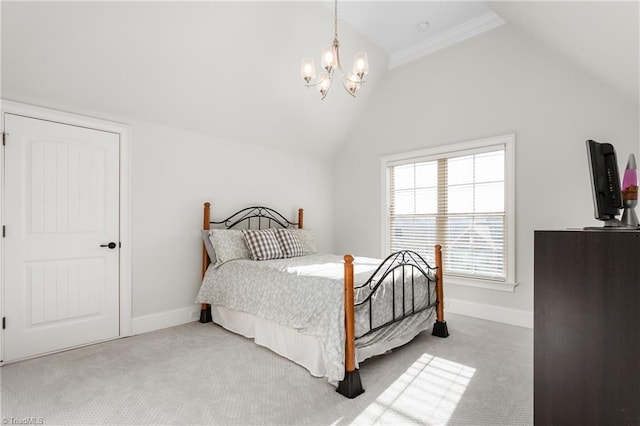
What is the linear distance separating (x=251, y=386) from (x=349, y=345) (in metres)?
0.75

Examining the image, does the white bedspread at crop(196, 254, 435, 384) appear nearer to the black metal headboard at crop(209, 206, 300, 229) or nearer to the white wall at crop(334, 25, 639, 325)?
the black metal headboard at crop(209, 206, 300, 229)

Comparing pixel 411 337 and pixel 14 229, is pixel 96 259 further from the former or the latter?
pixel 411 337

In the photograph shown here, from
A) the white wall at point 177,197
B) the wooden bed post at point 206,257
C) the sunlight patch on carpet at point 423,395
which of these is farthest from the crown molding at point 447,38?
the sunlight patch on carpet at point 423,395

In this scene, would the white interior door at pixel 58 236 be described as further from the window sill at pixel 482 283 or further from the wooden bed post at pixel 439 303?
the window sill at pixel 482 283

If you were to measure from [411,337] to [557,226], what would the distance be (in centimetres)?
192

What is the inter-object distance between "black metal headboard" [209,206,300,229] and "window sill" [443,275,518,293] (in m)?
2.21

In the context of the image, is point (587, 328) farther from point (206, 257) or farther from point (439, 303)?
point (206, 257)

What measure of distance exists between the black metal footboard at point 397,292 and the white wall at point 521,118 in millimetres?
1157

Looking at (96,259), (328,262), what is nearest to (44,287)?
(96,259)

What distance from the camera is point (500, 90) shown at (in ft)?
12.2

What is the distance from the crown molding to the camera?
3676 mm

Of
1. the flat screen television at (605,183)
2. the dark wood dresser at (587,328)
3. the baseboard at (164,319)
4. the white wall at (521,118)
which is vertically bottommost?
the baseboard at (164,319)

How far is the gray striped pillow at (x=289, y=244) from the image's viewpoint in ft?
12.8

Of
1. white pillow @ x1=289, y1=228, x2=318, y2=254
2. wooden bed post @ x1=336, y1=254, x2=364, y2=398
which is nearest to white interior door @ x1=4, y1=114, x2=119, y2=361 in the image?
white pillow @ x1=289, y1=228, x2=318, y2=254
